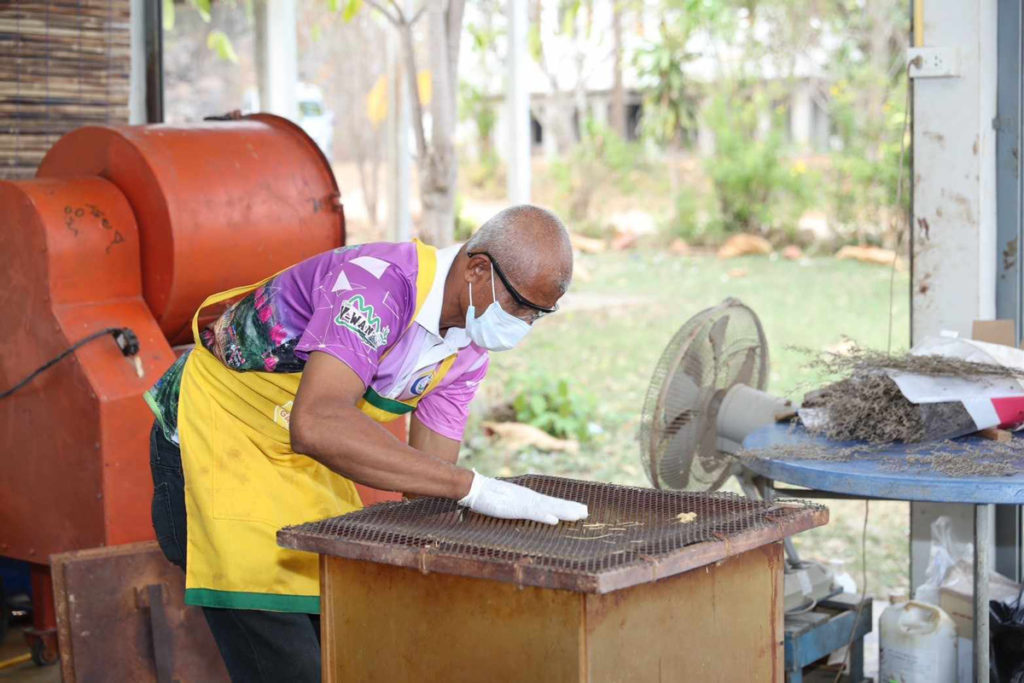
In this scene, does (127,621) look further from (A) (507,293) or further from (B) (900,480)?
(B) (900,480)

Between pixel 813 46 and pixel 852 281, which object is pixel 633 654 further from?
pixel 813 46

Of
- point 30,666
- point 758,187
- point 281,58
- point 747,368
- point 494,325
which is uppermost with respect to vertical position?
point 281,58

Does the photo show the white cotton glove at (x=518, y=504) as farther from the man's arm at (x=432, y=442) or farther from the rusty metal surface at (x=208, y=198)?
the rusty metal surface at (x=208, y=198)

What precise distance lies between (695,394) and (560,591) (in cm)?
169

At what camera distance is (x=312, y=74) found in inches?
623

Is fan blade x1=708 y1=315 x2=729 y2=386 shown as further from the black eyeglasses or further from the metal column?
the black eyeglasses

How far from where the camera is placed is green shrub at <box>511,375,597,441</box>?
24.2 feet

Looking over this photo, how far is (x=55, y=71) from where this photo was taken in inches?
180

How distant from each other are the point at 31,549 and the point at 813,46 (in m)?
15.4

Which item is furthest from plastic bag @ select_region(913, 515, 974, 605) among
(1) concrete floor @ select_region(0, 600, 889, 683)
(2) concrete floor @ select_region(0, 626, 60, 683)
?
(2) concrete floor @ select_region(0, 626, 60, 683)

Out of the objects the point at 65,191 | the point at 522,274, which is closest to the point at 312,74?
the point at 65,191

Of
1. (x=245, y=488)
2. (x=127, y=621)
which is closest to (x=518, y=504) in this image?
(x=245, y=488)

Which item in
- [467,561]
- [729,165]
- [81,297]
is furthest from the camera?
[729,165]

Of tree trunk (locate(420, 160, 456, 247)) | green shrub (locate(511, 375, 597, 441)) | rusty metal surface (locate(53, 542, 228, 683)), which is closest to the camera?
rusty metal surface (locate(53, 542, 228, 683))
